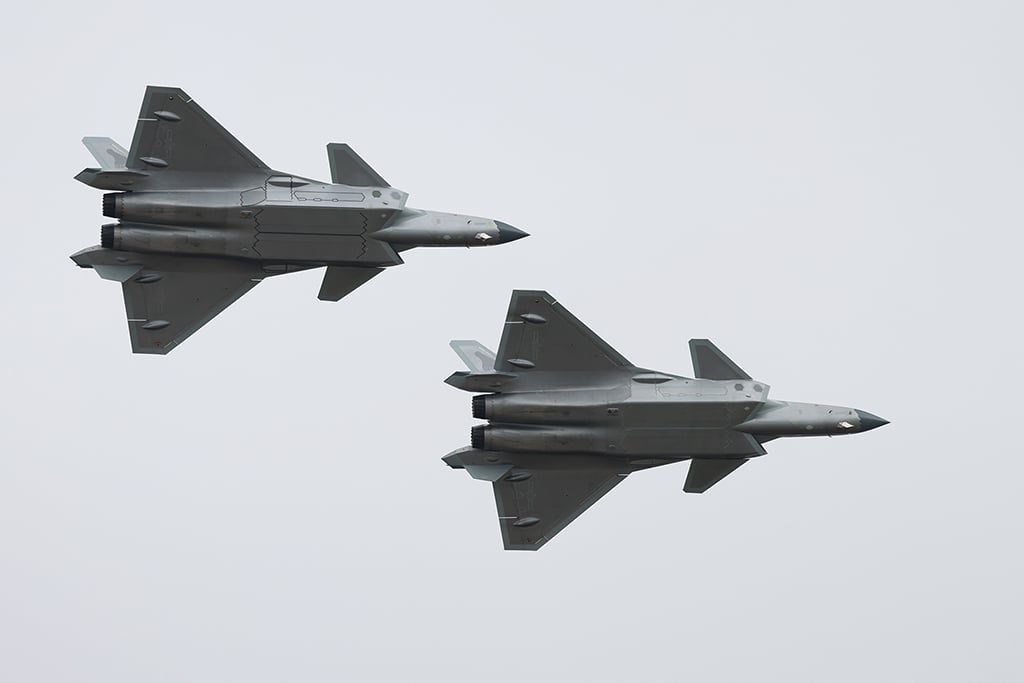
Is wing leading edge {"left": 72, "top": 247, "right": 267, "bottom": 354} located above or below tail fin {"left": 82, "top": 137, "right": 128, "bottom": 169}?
below

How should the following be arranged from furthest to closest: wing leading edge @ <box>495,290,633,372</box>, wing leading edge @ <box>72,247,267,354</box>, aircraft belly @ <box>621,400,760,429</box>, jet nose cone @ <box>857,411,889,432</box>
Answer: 1. wing leading edge @ <box>72,247,267,354</box>
2. wing leading edge @ <box>495,290,633,372</box>
3. jet nose cone @ <box>857,411,889,432</box>
4. aircraft belly @ <box>621,400,760,429</box>

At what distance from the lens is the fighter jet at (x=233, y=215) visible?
60938 mm

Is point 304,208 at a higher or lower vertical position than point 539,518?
higher

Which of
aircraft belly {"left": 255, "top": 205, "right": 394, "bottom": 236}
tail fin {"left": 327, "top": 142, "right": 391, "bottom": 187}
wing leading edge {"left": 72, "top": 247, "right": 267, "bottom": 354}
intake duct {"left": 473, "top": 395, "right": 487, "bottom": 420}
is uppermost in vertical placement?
tail fin {"left": 327, "top": 142, "right": 391, "bottom": 187}

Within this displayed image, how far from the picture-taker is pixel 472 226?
61.2 metres

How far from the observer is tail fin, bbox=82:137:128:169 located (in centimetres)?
6181

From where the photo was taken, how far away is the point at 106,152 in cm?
6200

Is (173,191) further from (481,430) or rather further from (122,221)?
(481,430)

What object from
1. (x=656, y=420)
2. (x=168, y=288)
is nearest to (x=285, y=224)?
(x=168, y=288)

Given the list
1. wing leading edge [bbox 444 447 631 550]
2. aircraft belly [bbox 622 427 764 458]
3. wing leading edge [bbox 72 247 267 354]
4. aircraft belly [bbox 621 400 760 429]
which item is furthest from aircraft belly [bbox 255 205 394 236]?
aircraft belly [bbox 622 427 764 458]

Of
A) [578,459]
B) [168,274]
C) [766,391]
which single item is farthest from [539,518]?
[168,274]

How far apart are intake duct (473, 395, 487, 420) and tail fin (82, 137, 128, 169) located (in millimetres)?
10158

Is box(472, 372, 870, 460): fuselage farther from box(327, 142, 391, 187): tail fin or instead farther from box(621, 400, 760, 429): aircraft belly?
box(327, 142, 391, 187): tail fin

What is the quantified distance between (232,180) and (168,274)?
275cm
